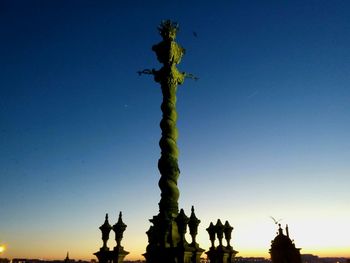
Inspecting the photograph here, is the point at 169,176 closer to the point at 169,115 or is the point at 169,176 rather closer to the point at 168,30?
the point at 169,115

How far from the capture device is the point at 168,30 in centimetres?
1931

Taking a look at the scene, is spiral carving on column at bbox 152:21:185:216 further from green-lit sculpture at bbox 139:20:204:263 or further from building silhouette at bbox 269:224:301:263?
building silhouette at bbox 269:224:301:263

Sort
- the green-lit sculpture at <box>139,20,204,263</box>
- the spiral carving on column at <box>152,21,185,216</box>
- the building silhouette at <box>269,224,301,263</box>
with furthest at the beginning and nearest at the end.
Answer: the building silhouette at <box>269,224,301,263</box>
the spiral carving on column at <box>152,21,185,216</box>
the green-lit sculpture at <box>139,20,204,263</box>

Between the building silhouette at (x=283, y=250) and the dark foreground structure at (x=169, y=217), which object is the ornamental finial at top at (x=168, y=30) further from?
the building silhouette at (x=283, y=250)

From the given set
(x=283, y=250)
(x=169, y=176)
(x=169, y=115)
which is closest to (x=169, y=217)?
(x=169, y=176)

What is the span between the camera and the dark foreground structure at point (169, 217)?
13711 mm

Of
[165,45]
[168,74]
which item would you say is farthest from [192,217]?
[165,45]

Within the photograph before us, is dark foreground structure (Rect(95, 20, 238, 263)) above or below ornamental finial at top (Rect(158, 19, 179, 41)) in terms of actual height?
below

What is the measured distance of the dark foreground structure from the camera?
13.7m

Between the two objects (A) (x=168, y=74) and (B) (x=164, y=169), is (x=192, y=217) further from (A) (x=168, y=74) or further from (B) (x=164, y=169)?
(A) (x=168, y=74)

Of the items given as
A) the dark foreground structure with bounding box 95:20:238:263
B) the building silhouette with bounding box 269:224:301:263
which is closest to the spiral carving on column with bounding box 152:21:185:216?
the dark foreground structure with bounding box 95:20:238:263

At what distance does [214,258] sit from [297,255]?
24049 mm

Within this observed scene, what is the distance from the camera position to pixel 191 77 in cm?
2028

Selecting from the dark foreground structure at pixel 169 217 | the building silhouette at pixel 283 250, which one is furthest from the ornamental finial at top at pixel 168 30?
the building silhouette at pixel 283 250
